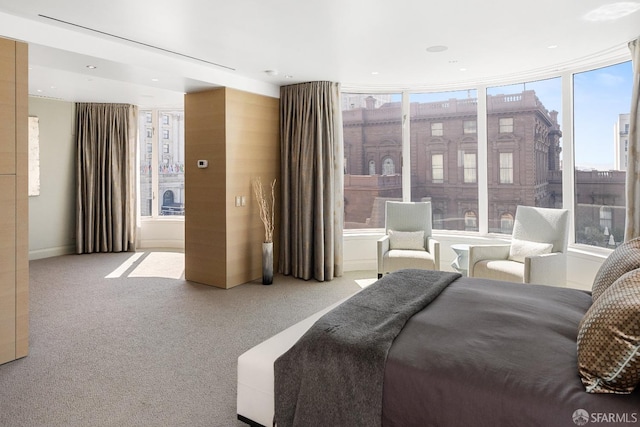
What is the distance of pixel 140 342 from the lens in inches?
136

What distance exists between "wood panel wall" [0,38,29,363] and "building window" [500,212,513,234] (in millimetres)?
5315

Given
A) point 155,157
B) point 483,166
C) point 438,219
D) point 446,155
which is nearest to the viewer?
point 483,166

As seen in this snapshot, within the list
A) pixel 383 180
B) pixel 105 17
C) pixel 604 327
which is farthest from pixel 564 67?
pixel 105 17

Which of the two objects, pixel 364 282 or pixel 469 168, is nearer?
pixel 364 282

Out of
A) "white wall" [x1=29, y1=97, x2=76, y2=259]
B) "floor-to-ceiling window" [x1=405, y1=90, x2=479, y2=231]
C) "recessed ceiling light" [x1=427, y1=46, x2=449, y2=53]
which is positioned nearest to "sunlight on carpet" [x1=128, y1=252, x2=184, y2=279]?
Result: "white wall" [x1=29, y1=97, x2=76, y2=259]

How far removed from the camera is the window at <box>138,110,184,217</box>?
309 inches

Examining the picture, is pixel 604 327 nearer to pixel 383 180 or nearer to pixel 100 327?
pixel 100 327

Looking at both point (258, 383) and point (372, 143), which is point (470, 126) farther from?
point (258, 383)

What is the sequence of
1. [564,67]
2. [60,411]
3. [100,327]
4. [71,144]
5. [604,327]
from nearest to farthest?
[604,327], [60,411], [100,327], [564,67], [71,144]

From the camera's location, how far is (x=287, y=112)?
5.63 meters

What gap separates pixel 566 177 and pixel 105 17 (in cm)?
502

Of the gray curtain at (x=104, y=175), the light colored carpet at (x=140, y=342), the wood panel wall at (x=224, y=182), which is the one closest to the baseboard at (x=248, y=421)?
the light colored carpet at (x=140, y=342)

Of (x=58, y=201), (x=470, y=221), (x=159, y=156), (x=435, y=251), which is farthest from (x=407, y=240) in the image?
(x=58, y=201)

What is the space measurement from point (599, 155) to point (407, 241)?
2338mm
